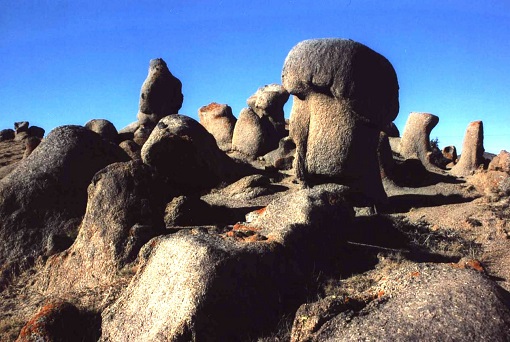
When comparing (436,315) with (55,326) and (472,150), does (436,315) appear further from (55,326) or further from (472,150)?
(472,150)

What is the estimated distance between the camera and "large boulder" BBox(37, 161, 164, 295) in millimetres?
7652

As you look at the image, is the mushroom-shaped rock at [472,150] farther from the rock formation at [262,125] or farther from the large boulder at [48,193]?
the large boulder at [48,193]

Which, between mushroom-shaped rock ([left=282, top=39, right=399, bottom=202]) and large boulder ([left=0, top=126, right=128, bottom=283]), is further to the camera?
mushroom-shaped rock ([left=282, top=39, right=399, bottom=202])

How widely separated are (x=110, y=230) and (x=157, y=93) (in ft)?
51.0

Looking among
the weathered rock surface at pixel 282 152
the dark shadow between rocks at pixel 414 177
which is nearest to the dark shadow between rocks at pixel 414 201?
the dark shadow between rocks at pixel 414 177

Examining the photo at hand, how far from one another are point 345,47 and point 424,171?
22.7ft

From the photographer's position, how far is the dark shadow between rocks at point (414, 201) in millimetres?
12695

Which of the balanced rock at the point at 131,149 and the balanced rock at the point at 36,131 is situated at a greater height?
the balanced rock at the point at 36,131

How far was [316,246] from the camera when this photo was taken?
24.6 feet

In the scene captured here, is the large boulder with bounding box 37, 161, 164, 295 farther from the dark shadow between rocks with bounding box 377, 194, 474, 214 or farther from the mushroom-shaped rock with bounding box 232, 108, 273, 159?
the mushroom-shaped rock with bounding box 232, 108, 273, 159

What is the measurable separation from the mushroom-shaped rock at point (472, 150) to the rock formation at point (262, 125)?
25.2ft

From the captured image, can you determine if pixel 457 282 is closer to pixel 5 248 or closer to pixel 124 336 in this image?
pixel 124 336

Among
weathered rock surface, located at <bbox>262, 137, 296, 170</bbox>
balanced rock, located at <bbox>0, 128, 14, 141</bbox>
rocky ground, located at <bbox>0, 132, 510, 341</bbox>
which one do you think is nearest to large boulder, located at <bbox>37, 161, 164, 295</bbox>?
rocky ground, located at <bbox>0, 132, 510, 341</bbox>

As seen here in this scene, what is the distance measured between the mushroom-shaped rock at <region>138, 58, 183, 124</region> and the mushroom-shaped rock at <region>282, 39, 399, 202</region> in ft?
37.5
